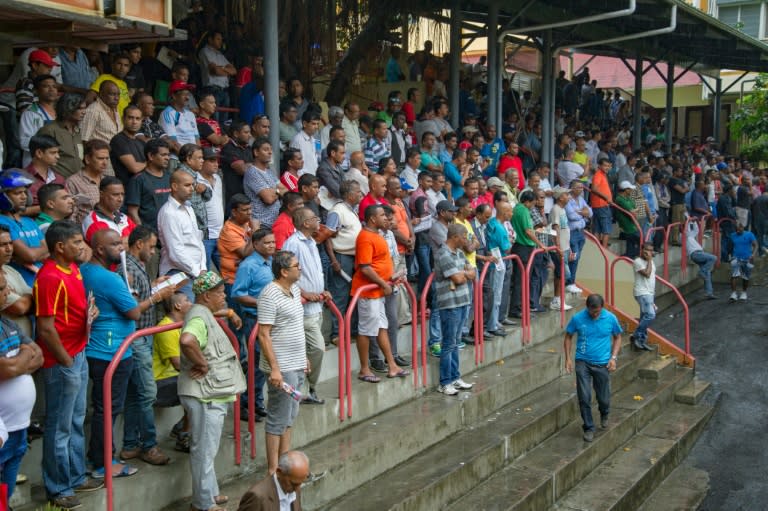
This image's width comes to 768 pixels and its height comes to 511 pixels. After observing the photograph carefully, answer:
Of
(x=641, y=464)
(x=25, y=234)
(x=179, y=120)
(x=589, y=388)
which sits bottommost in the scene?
(x=641, y=464)

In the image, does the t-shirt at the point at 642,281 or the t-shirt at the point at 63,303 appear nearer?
the t-shirt at the point at 63,303

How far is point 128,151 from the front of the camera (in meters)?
7.71

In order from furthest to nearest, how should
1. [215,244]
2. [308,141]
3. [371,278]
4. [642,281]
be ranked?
1. [642,281]
2. [308,141]
3. [371,278]
4. [215,244]

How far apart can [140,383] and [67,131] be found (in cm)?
243

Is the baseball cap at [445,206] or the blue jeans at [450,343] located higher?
the baseball cap at [445,206]

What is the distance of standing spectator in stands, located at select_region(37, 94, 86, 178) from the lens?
7.24m

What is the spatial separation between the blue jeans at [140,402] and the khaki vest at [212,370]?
39cm

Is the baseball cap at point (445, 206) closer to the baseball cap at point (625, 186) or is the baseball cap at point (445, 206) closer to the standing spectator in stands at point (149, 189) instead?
the standing spectator in stands at point (149, 189)

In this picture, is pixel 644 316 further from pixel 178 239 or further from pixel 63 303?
pixel 63 303

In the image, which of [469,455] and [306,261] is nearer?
[306,261]

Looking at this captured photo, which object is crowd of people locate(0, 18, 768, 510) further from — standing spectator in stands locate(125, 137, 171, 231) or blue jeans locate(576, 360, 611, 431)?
blue jeans locate(576, 360, 611, 431)

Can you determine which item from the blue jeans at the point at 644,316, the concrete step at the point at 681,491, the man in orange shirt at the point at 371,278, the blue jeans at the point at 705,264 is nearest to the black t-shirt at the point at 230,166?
the man in orange shirt at the point at 371,278

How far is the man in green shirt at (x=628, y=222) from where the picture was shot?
15398mm

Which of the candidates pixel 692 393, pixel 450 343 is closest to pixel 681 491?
pixel 692 393
